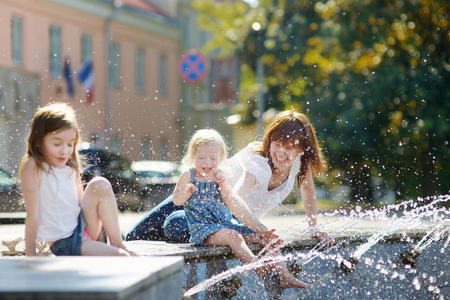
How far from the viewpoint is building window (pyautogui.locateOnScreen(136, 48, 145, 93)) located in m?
36.8

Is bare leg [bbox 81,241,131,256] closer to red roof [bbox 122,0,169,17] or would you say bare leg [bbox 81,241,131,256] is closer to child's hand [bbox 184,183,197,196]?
child's hand [bbox 184,183,197,196]

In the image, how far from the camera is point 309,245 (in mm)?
5645

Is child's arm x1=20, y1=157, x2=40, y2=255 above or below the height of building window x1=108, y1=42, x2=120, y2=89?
below

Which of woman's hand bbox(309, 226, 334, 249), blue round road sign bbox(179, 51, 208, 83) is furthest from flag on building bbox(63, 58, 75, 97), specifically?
woman's hand bbox(309, 226, 334, 249)

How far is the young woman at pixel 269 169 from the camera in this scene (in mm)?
5789

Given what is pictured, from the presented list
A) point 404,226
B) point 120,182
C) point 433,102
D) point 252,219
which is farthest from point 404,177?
point 252,219

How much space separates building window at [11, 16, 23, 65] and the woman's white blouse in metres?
23.8

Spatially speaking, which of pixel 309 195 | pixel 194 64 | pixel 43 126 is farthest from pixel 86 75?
pixel 43 126

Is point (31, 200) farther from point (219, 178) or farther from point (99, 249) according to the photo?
point (219, 178)

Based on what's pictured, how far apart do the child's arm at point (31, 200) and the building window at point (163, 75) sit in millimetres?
34256

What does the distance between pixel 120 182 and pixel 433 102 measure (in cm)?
623

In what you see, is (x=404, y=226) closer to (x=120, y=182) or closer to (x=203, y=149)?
(x=203, y=149)

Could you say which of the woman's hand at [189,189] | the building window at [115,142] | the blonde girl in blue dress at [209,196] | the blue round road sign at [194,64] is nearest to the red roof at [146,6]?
the building window at [115,142]

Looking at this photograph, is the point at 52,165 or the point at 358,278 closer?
the point at 52,165
